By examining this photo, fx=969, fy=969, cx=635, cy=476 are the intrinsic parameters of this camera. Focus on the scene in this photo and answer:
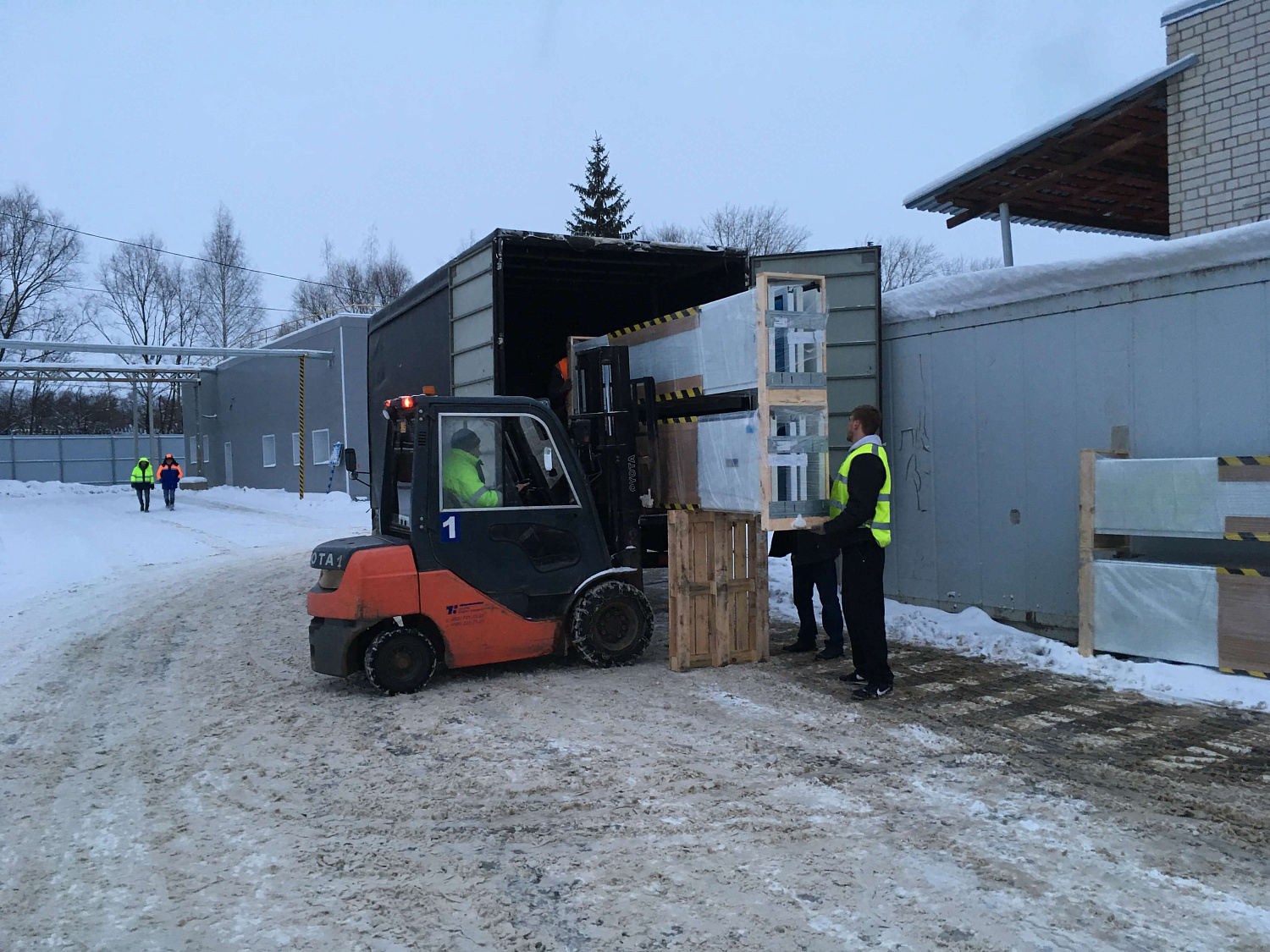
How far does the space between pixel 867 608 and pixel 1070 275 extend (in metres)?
3.35

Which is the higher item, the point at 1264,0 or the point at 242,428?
the point at 1264,0

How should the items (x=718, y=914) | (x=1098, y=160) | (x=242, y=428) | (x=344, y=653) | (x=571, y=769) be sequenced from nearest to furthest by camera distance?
1. (x=718, y=914)
2. (x=571, y=769)
3. (x=344, y=653)
4. (x=1098, y=160)
5. (x=242, y=428)

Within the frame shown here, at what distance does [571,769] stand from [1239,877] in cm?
290

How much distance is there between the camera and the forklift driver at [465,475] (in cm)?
669

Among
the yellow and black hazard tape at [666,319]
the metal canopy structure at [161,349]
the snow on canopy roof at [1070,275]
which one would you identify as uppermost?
the metal canopy structure at [161,349]

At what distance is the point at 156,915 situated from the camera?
3477 mm

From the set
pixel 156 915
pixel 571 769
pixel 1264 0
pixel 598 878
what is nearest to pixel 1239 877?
pixel 598 878

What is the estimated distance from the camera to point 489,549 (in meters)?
6.74

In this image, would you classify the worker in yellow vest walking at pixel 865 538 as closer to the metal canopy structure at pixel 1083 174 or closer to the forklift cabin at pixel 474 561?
the forklift cabin at pixel 474 561

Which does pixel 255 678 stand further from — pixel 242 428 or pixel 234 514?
pixel 242 428

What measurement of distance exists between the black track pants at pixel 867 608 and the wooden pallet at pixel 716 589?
0.84 m

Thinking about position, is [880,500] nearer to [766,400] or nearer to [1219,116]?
[766,400]

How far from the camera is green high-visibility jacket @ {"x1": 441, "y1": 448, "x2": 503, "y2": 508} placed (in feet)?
21.9

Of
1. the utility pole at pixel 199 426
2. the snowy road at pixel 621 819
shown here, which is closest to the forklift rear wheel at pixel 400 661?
the snowy road at pixel 621 819
